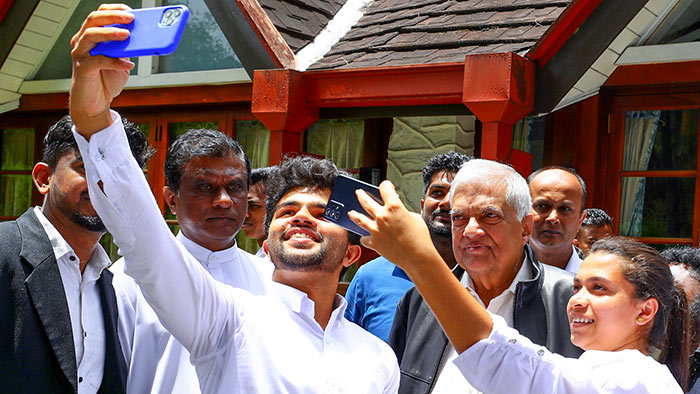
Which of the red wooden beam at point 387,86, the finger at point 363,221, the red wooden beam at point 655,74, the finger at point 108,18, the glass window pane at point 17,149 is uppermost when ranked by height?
the red wooden beam at point 655,74

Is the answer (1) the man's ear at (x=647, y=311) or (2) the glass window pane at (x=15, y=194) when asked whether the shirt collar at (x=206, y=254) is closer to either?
(1) the man's ear at (x=647, y=311)

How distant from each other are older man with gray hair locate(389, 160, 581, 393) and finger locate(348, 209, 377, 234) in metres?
1.08

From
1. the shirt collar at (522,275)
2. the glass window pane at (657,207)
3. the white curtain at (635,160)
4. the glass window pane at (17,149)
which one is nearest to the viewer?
the shirt collar at (522,275)

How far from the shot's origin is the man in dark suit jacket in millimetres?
2201

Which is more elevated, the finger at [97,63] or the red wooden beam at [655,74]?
the red wooden beam at [655,74]

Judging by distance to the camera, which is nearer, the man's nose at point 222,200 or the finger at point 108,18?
the finger at point 108,18

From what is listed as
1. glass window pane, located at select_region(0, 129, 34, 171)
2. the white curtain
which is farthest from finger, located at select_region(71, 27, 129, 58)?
glass window pane, located at select_region(0, 129, 34, 171)

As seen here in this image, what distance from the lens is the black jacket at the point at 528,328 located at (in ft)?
A: 8.53

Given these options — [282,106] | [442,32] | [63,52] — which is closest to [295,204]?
[282,106]

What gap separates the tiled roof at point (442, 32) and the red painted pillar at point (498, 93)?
6.2 inches

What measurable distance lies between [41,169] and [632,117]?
4138 millimetres

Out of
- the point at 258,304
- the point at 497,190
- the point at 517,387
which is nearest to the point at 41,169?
the point at 258,304

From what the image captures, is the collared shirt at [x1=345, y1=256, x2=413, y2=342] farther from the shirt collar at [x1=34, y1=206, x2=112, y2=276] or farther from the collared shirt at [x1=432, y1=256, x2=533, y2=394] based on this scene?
the shirt collar at [x1=34, y1=206, x2=112, y2=276]

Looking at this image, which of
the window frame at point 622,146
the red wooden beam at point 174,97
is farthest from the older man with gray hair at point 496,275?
the red wooden beam at point 174,97
